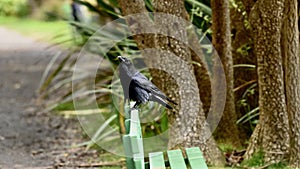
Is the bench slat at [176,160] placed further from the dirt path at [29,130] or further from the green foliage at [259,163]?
the dirt path at [29,130]

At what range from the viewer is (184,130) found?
16.3 feet

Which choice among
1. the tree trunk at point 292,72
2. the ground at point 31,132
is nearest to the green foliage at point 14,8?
the ground at point 31,132

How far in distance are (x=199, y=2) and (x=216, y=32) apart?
1198mm

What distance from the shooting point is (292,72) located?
4859 mm

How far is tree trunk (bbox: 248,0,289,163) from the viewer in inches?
187

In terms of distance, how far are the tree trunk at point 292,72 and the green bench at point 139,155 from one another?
1.29 m

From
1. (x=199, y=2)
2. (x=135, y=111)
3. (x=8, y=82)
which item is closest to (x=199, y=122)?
(x=135, y=111)

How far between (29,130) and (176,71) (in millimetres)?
3652

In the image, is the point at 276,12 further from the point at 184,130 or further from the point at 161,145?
the point at 161,145

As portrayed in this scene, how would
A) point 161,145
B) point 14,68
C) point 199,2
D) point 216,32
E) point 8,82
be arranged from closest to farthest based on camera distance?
point 216,32 < point 161,145 < point 199,2 < point 8,82 < point 14,68

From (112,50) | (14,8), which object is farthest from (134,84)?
(14,8)

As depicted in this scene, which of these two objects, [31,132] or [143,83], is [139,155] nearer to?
[143,83]

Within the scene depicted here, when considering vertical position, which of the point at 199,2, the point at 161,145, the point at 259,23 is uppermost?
the point at 199,2

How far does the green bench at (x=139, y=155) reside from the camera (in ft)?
9.64
